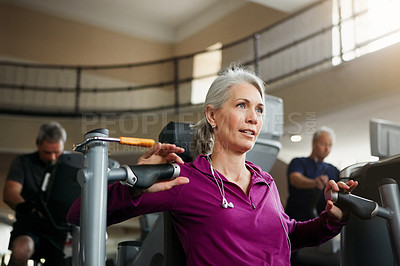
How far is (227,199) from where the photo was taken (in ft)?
4.32

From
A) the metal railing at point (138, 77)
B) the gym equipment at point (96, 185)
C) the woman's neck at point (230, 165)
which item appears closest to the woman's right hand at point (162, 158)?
the gym equipment at point (96, 185)

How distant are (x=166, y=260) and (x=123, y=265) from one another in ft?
1.21

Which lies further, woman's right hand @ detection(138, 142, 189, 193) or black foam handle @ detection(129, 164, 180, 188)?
woman's right hand @ detection(138, 142, 189, 193)

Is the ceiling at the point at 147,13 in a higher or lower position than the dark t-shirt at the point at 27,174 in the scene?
higher

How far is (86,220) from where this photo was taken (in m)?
1.00

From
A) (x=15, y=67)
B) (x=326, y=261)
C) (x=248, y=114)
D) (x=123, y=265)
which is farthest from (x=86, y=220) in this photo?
(x=15, y=67)

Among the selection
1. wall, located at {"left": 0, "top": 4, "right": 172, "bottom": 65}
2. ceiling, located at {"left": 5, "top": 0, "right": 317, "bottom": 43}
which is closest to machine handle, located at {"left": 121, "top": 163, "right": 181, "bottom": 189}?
ceiling, located at {"left": 5, "top": 0, "right": 317, "bottom": 43}

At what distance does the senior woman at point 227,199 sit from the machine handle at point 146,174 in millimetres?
62

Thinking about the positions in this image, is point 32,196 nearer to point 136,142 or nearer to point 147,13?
point 136,142

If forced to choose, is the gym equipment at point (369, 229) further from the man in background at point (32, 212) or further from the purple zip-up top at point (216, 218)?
the man in background at point (32, 212)

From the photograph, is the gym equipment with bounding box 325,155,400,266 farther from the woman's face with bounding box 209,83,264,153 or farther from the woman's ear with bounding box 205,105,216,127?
the woman's ear with bounding box 205,105,216,127

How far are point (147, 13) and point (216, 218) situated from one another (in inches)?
319

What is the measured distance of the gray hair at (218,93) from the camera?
1.45 m

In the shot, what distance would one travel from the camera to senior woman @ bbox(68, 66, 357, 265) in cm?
122
